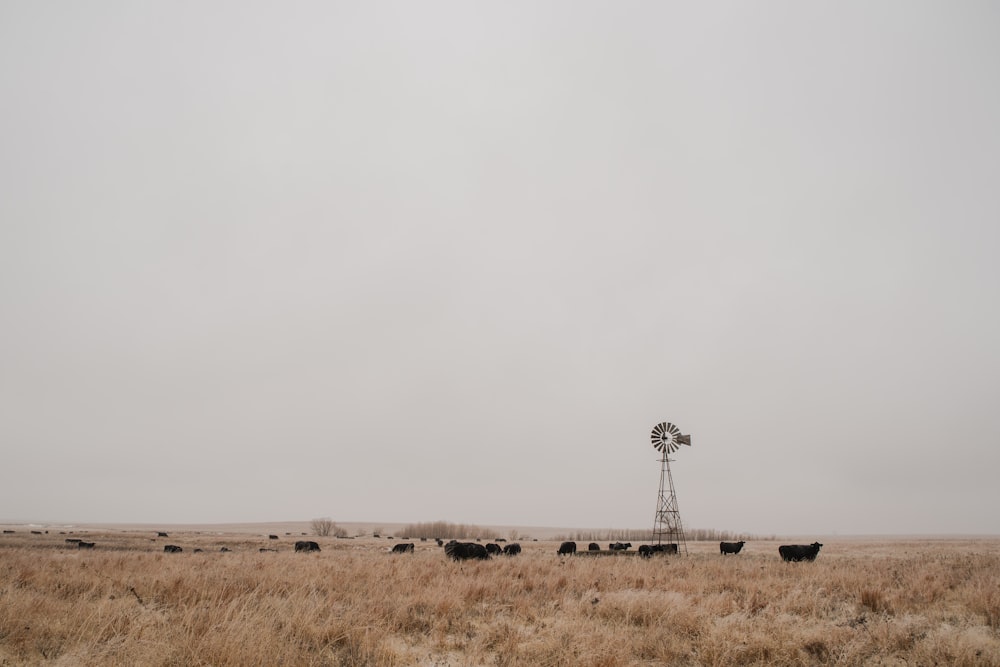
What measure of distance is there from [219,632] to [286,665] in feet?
4.92

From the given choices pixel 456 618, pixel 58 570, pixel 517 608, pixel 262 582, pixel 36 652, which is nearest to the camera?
pixel 36 652

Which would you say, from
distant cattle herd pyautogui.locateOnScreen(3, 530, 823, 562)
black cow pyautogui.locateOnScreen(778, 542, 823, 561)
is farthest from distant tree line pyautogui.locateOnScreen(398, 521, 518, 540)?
black cow pyautogui.locateOnScreen(778, 542, 823, 561)

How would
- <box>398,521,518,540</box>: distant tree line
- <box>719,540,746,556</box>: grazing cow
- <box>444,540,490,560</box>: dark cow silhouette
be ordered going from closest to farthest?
1. <box>444,540,490,560</box>: dark cow silhouette
2. <box>719,540,746,556</box>: grazing cow
3. <box>398,521,518,540</box>: distant tree line

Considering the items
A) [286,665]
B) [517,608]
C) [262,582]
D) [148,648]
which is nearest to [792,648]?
[517,608]

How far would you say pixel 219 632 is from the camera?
24.7 ft

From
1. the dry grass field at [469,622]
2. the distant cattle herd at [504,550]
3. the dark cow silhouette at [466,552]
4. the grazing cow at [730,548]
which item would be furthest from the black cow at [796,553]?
the dark cow silhouette at [466,552]

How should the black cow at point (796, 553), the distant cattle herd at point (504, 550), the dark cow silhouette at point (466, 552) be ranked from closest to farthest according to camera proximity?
the dark cow silhouette at point (466, 552) → the distant cattle herd at point (504, 550) → the black cow at point (796, 553)

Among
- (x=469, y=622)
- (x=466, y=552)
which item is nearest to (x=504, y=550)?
(x=466, y=552)

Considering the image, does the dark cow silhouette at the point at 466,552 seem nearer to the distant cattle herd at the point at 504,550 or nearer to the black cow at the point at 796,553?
the distant cattle herd at the point at 504,550

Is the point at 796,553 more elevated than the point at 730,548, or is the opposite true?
the point at 796,553

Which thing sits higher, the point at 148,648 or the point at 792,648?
the point at 148,648

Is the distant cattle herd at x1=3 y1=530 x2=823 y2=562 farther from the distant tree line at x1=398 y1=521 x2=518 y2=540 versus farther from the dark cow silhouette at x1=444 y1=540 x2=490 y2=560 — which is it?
the distant tree line at x1=398 y1=521 x2=518 y2=540

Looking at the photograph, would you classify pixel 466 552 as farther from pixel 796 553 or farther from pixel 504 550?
pixel 796 553

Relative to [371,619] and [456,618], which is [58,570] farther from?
[456,618]
